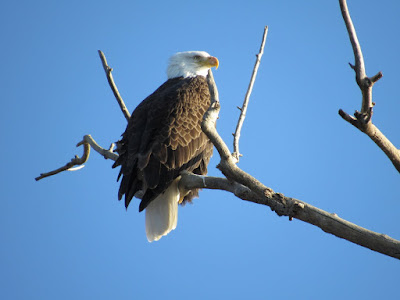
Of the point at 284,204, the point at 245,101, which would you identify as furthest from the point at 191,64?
the point at 284,204

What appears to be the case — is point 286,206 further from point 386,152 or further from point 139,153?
point 139,153

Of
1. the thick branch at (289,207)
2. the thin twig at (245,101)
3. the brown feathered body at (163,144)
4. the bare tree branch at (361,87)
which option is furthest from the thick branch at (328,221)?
the brown feathered body at (163,144)

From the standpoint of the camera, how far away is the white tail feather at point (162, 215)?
16.2 ft

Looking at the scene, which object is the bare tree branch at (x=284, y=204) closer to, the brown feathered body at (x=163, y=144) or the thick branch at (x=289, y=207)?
the thick branch at (x=289, y=207)

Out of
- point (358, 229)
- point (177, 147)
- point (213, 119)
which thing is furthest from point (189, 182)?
point (358, 229)

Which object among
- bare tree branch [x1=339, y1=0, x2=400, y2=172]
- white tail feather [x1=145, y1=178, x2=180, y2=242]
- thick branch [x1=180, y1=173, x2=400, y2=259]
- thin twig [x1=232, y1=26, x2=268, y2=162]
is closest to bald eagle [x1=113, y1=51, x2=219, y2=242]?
white tail feather [x1=145, y1=178, x2=180, y2=242]

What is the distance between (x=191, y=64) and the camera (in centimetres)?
603

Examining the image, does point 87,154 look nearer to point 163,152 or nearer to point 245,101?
point 163,152

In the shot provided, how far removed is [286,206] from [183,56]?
3.55 metres

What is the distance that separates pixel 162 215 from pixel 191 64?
1941mm

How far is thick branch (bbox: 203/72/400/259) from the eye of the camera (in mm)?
2768

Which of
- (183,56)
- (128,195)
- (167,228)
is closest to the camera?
(128,195)

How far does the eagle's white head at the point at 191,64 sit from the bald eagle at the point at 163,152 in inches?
20.4

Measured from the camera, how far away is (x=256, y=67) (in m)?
4.35
